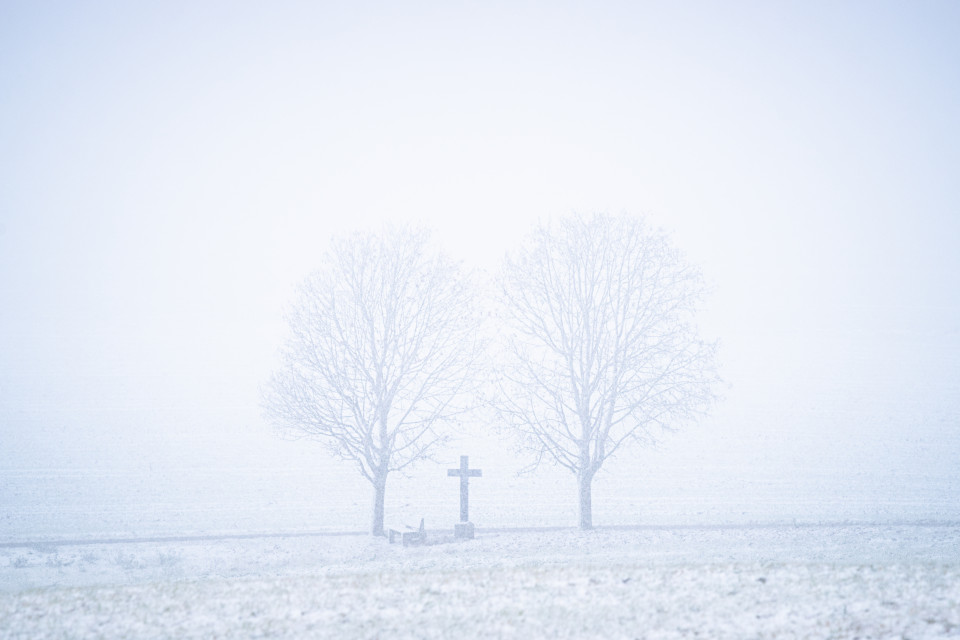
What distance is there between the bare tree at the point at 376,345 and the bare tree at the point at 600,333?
80.5 inches

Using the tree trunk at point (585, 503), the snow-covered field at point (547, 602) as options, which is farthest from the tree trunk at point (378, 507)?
the snow-covered field at point (547, 602)

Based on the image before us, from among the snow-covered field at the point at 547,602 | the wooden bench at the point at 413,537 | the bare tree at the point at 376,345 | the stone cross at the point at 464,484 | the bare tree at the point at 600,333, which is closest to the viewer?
the snow-covered field at the point at 547,602

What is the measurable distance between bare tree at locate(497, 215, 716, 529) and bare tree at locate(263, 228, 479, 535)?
6.70 ft

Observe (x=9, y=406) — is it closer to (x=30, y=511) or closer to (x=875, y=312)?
(x=30, y=511)

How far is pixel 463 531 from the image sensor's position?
67.4 feet

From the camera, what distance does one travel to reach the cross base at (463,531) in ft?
67.1

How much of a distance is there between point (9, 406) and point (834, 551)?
49522 millimetres

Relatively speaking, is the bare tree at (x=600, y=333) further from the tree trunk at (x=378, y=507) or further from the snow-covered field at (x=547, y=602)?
the snow-covered field at (x=547, y=602)

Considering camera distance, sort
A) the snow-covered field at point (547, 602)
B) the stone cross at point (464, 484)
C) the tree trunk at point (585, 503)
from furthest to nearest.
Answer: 1. the stone cross at point (464, 484)
2. the tree trunk at point (585, 503)
3. the snow-covered field at point (547, 602)

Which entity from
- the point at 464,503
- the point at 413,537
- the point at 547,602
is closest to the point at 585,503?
the point at 464,503

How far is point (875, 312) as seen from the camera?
85688mm

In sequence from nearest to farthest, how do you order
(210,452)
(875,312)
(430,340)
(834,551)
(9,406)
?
(834,551) < (430,340) < (210,452) < (9,406) < (875,312)

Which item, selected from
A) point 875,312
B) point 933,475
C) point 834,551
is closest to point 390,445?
point 834,551

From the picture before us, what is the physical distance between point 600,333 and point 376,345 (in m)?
7.15
